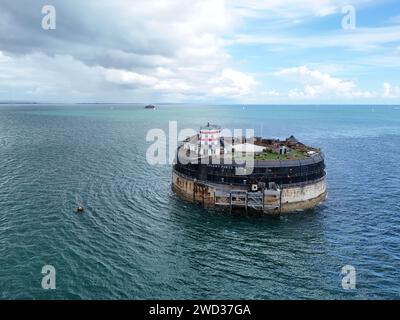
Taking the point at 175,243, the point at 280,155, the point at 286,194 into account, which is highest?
the point at 280,155

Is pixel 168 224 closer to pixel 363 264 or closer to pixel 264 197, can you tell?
pixel 264 197

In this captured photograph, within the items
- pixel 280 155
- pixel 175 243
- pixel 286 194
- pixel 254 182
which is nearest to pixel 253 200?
pixel 254 182

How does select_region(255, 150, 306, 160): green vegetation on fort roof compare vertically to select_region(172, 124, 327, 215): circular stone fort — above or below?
above

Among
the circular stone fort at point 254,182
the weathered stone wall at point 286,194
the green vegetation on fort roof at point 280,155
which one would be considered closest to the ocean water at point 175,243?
the weathered stone wall at point 286,194

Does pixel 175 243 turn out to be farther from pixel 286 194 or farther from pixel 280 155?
pixel 280 155

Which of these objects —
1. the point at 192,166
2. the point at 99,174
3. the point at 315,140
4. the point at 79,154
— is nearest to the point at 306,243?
the point at 192,166

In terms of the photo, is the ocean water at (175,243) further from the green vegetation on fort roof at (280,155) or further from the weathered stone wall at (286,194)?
the green vegetation on fort roof at (280,155)

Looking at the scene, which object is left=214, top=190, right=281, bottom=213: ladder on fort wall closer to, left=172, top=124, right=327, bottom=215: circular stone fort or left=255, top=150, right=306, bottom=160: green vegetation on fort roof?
left=172, top=124, right=327, bottom=215: circular stone fort

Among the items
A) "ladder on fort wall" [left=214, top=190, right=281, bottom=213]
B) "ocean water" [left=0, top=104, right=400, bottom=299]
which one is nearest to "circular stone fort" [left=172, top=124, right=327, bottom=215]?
"ladder on fort wall" [left=214, top=190, right=281, bottom=213]
